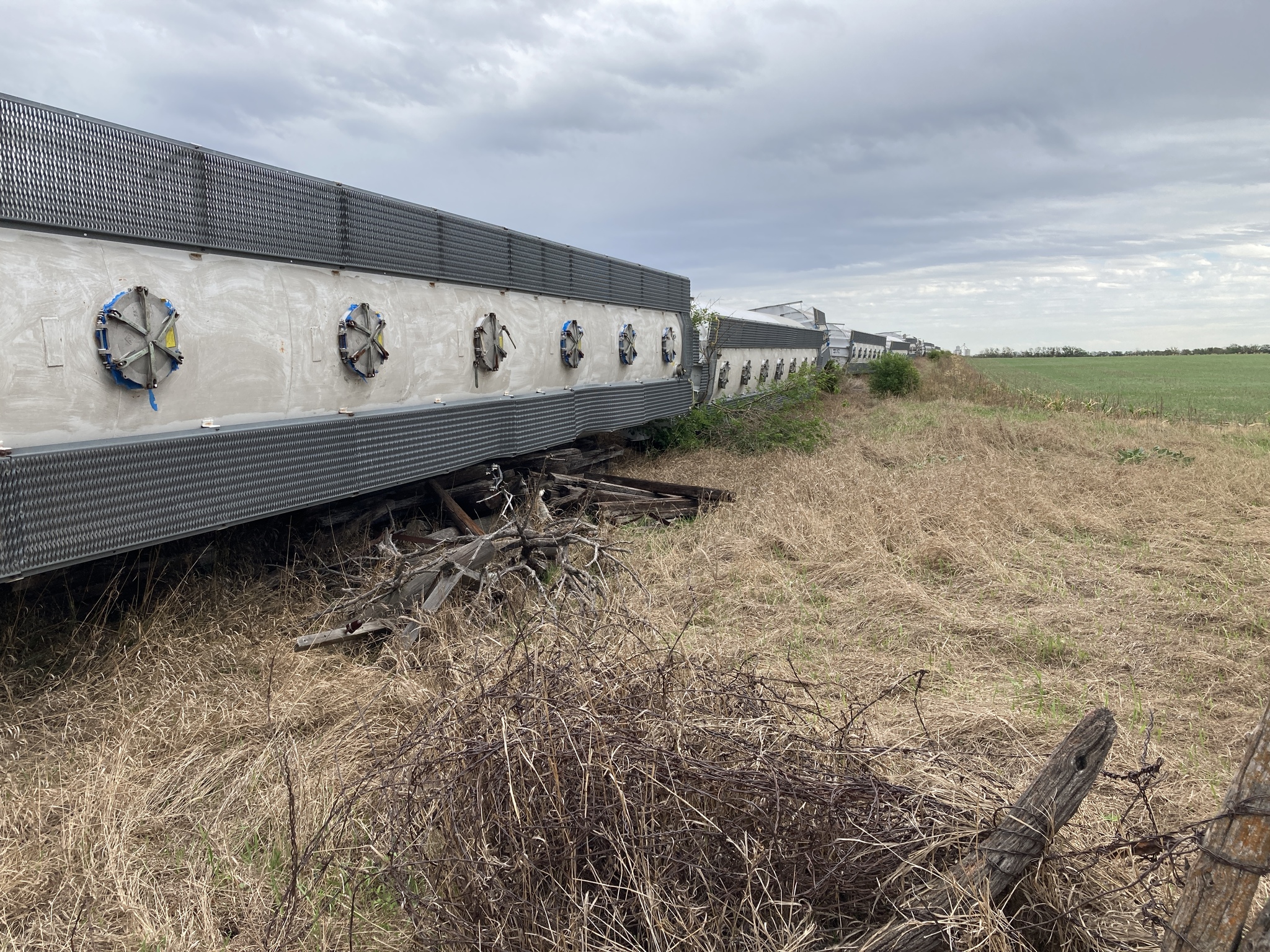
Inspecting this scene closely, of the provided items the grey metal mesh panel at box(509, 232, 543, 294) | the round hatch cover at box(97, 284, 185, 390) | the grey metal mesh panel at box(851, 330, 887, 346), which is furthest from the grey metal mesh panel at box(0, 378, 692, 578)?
the grey metal mesh panel at box(851, 330, 887, 346)

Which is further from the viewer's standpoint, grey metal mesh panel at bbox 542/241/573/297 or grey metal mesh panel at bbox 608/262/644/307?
grey metal mesh panel at bbox 608/262/644/307

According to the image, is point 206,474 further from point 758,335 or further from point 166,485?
point 758,335

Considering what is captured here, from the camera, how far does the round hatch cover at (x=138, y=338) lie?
170 inches

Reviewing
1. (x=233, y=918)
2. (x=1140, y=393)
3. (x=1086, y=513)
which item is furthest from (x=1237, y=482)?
(x=1140, y=393)

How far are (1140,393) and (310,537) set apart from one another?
3447 centimetres

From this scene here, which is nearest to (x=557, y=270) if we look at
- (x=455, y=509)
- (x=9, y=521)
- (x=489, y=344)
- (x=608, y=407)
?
(x=489, y=344)

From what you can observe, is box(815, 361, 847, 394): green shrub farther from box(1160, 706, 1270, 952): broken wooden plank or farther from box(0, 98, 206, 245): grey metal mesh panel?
box(1160, 706, 1270, 952): broken wooden plank

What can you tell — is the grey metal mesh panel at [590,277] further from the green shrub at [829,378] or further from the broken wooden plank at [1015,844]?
the green shrub at [829,378]

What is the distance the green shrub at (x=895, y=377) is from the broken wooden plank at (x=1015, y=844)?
27.0 meters

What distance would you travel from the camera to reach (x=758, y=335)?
63.6 feet

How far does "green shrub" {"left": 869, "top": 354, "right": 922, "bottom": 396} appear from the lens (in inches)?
1091

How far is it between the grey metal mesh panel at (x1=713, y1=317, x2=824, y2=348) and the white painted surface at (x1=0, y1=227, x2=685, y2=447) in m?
8.95

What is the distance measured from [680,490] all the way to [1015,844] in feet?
25.6

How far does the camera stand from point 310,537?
686 cm
